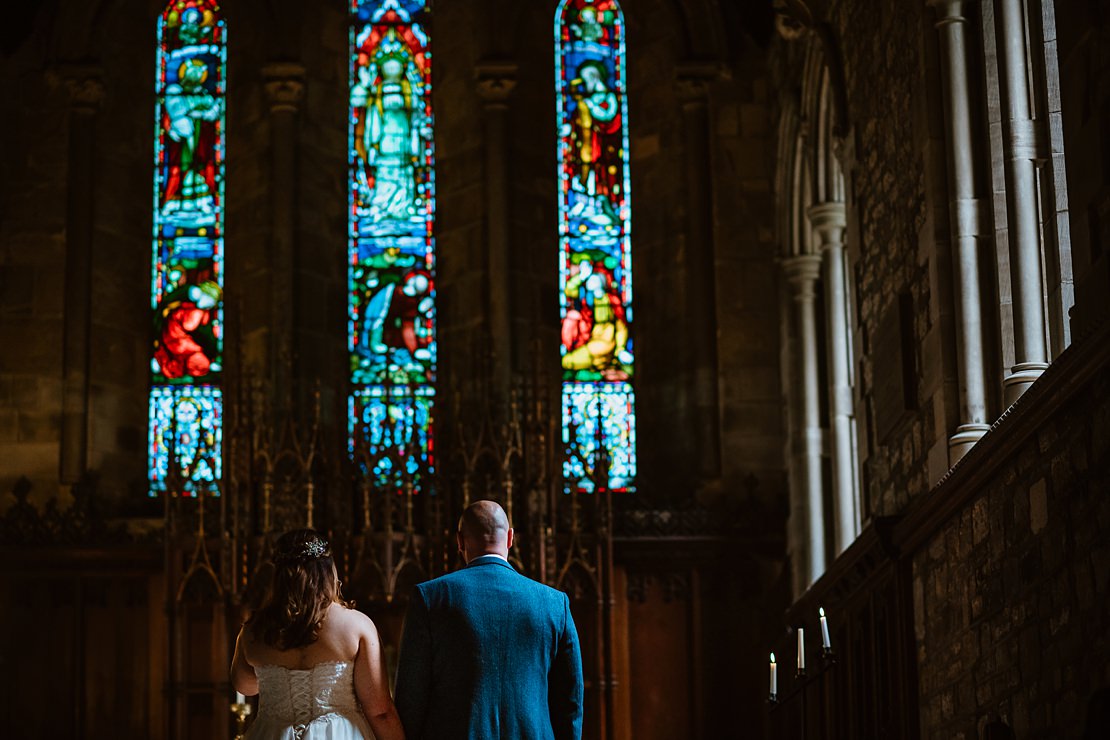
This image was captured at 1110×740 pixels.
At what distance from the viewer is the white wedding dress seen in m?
5.27

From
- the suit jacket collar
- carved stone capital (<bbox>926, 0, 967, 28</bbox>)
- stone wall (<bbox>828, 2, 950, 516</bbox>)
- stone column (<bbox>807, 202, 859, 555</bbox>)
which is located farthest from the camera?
stone column (<bbox>807, 202, 859, 555</bbox>)

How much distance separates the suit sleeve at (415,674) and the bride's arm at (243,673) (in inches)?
16.3

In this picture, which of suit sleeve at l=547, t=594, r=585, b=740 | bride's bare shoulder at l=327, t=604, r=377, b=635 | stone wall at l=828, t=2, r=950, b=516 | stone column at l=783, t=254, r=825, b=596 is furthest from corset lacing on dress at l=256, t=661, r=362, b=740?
stone column at l=783, t=254, r=825, b=596

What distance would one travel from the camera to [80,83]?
14.5 meters

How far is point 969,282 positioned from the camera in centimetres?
866

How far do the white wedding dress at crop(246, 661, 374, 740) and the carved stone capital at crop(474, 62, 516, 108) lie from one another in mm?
9680

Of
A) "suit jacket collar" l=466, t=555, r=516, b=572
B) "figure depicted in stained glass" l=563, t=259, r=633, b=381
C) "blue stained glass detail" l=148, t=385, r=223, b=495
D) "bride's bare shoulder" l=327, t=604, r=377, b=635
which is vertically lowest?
"bride's bare shoulder" l=327, t=604, r=377, b=635

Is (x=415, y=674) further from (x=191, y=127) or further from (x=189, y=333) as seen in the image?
(x=191, y=127)

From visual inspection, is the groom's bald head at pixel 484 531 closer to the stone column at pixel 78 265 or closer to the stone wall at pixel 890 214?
the stone wall at pixel 890 214

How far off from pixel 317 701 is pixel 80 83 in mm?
10118

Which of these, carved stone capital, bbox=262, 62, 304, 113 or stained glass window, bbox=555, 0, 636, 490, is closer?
stained glass window, bbox=555, 0, 636, 490

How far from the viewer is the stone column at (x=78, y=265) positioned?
13.8 metres

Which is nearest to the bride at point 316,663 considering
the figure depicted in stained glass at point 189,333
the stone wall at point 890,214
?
the stone wall at point 890,214

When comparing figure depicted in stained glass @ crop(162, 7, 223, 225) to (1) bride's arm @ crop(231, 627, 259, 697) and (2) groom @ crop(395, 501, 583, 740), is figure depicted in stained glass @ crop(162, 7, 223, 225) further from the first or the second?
(2) groom @ crop(395, 501, 583, 740)
